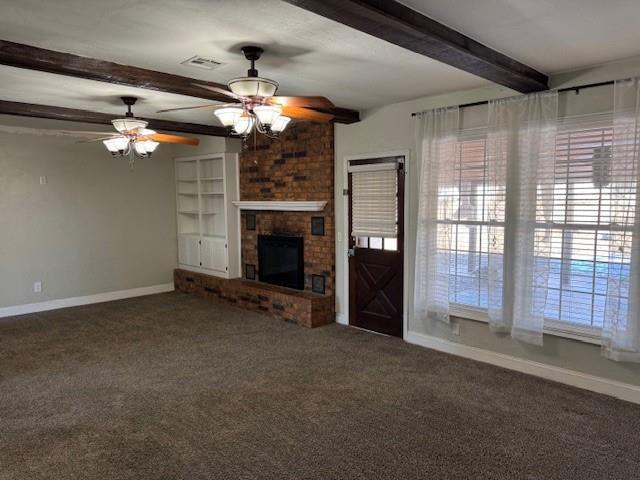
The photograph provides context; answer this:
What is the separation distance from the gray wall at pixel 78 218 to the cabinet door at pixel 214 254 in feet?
2.78

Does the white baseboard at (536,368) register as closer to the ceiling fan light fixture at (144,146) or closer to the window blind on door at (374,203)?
the window blind on door at (374,203)

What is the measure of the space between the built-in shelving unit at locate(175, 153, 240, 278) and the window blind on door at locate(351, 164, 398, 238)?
7.51 feet

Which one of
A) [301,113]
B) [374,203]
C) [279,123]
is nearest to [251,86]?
[279,123]

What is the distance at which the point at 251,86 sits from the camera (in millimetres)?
2814

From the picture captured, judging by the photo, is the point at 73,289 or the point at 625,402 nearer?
the point at 625,402

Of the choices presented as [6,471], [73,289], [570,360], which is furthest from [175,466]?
[73,289]

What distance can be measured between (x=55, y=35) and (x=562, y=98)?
3.70 metres

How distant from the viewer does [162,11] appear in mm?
2352

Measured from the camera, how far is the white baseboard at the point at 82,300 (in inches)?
245

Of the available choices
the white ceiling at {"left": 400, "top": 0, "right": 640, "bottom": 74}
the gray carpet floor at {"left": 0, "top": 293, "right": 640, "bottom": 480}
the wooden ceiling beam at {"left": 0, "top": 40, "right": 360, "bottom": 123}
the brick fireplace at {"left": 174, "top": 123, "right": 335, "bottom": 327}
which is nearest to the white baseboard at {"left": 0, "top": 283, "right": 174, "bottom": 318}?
the brick fireplace at {"left": 174, "top": 123, "right": 335, "bottom": 327}

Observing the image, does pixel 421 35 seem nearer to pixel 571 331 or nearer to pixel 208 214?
pixel 571 331

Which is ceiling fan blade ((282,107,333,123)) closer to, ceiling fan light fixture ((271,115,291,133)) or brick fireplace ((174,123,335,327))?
ceiling fan light fixture ((271,115,291,133))

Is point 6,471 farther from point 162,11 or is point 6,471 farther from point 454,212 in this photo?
point 454,212

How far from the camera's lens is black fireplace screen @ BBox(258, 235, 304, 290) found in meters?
6.01
